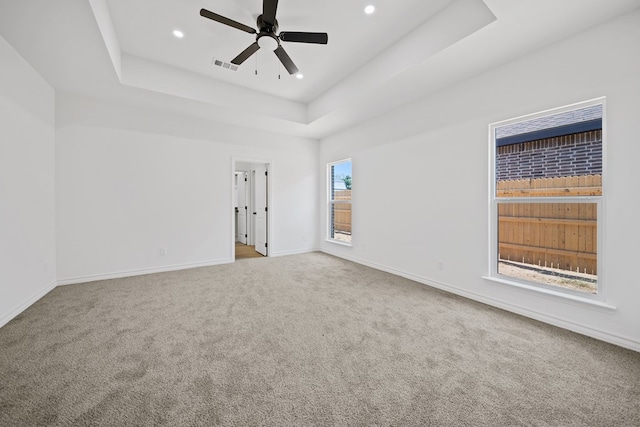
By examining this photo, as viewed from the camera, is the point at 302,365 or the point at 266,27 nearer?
the point at 302,365

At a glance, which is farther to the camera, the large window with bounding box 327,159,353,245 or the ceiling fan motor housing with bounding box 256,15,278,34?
the large window with bounding box 327,159,353,245

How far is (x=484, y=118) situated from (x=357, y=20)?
1867 mm

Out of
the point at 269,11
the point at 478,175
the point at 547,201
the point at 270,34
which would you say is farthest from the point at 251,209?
the point at 547,201

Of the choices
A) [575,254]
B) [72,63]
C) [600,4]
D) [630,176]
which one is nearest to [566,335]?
[575,254]

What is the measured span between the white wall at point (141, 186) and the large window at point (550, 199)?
4.12 metres

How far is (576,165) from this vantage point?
2361 millimetres

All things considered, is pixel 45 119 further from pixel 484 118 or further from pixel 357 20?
pixel 484 118

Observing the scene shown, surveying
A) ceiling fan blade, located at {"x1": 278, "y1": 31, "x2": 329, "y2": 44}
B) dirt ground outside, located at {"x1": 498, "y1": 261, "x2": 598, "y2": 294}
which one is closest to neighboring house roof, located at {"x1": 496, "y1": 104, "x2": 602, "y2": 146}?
dirt ground outside, located at {"x1": 498, "y1": 261, "x2": 598, "y2": 294}

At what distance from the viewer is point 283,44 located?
3.12 meters

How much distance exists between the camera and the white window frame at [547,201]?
216cm

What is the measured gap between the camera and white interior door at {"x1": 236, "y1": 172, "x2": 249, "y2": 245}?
7.25m

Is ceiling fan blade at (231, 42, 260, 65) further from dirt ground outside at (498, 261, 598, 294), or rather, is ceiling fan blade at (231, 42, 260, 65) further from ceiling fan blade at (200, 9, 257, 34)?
dirt ground outside at (498, 261, 598, 294)

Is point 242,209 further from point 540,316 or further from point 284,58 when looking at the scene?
point 540,316

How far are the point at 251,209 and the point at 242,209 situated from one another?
0.84 m
